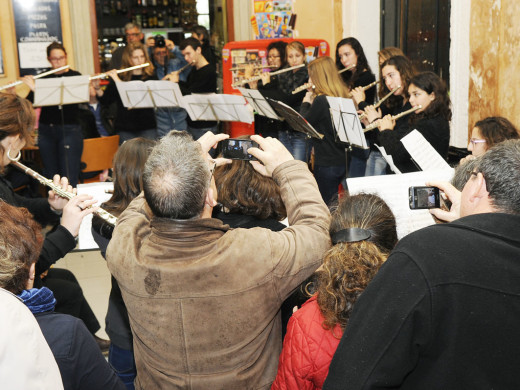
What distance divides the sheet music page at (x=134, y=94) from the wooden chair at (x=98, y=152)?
45 centimetres

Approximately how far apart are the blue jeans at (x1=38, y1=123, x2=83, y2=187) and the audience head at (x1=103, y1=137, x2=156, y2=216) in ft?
12.0

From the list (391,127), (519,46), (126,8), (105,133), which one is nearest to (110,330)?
(391,127)

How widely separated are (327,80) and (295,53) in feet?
4.19

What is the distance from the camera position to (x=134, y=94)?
19.2ft

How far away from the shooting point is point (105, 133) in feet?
22.6

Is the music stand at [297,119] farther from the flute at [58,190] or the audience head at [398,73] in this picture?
the flute at [58,190]

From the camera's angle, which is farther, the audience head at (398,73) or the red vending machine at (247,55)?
the red vending machine at (247,55)

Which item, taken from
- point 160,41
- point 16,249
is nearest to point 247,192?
point 16,249

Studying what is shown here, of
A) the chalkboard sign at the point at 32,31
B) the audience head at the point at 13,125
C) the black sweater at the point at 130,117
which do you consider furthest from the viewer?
the chalkboard sign at the point at 32,31

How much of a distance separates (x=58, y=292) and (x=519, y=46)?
9.67ft

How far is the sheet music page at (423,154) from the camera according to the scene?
3012mm

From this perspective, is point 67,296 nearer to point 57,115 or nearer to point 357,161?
point 357,161

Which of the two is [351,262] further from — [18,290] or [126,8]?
[126,8]

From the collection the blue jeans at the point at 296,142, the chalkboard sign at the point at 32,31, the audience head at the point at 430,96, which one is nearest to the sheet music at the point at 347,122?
the audience head at the point at 430,96
